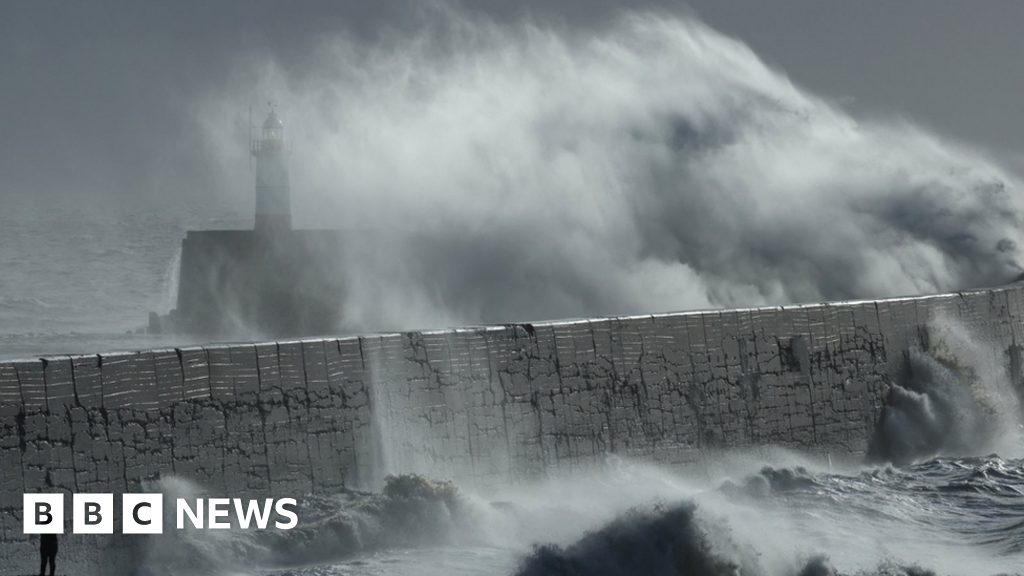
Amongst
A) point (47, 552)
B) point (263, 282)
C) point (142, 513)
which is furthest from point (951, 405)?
point (263, 282)

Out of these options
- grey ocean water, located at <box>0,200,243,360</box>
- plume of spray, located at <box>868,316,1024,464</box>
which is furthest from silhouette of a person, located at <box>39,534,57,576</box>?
grey ocean water, located at <box>0,200,243,360</box>

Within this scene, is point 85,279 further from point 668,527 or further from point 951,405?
point 668,527

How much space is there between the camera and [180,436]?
6.85 m

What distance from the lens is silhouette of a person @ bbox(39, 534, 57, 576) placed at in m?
6.17

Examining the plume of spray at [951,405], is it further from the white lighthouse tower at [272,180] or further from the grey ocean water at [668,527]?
the white lighthouse tower at [272,180]

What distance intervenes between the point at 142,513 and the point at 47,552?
0.51 metres

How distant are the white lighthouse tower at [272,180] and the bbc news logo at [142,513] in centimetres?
1961

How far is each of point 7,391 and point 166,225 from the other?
68899mm

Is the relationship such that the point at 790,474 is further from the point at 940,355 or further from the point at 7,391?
the point at 7,391

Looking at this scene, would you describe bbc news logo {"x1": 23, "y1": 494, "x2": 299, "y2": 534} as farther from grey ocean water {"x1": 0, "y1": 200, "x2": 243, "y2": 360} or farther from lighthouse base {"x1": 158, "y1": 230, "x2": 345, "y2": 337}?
lighthouse base {"x1": 158, "y1": 230, "x2": 345, "y2": 337}

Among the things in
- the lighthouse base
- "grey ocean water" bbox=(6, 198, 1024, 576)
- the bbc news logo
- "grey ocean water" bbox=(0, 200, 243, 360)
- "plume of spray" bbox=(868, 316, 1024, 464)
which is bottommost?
"grey ocean water" bbox=(6, 198, 1024, 576)

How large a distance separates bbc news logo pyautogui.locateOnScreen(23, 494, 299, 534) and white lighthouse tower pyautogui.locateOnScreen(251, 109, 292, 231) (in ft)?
64.3

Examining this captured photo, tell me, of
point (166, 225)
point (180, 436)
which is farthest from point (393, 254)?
point (166, 225)

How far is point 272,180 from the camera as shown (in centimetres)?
2734
